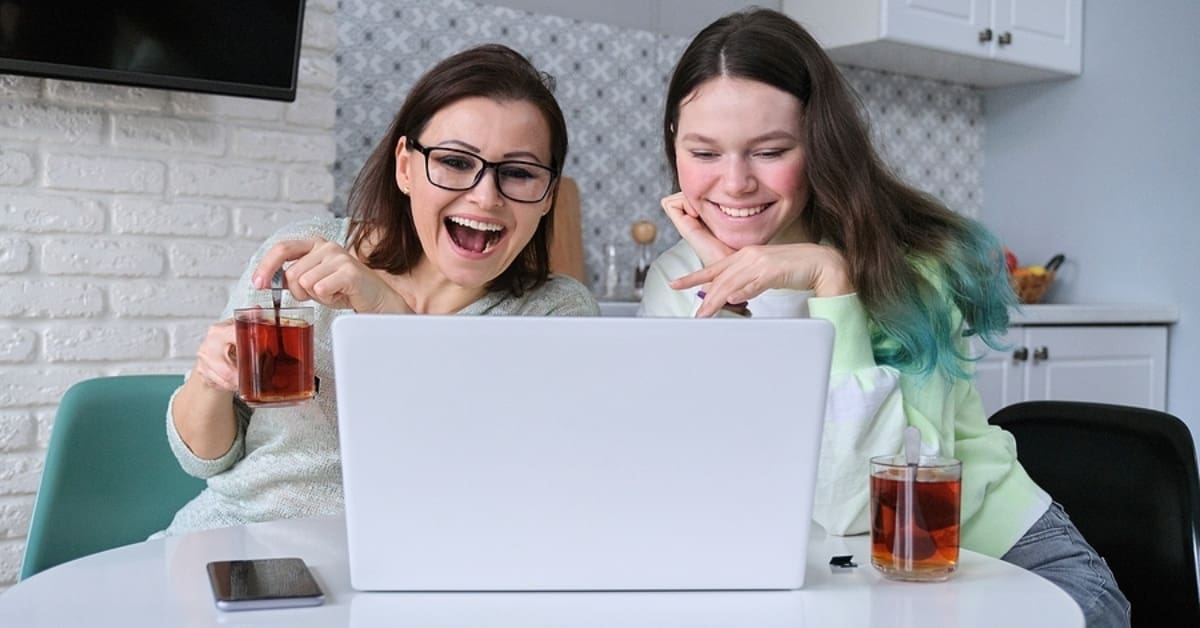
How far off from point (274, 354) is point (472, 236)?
1.66 feet

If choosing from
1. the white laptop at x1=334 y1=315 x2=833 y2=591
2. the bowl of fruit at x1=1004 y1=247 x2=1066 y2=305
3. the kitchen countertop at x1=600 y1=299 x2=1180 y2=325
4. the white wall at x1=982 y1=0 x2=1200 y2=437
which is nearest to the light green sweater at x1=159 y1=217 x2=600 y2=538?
the white laptop at x1=334 y1=315 x2=833 y2=591

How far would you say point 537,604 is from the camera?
0.88m

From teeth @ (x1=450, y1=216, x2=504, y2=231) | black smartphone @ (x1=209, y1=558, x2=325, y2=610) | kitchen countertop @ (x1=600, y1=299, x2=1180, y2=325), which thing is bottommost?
black smartphone @ (x1=209, y1=558, x2=325, y2=610)

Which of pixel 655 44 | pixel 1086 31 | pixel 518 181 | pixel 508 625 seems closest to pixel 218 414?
pixel 518 181

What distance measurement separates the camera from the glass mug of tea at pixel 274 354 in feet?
3.49

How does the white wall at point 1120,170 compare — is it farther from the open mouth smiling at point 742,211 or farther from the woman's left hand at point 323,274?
the woman's left hand at point 323,274

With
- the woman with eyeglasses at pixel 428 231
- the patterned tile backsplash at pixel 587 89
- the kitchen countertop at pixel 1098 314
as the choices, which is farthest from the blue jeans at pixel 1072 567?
the kitchen countertop at pixel 1098 314

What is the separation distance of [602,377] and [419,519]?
0.55 ft

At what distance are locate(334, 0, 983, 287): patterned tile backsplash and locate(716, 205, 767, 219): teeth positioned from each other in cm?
172

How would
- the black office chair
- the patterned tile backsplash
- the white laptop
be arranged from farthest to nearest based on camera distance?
1. the patterned tile backsplash
2. the black office chair
3. the white laptop

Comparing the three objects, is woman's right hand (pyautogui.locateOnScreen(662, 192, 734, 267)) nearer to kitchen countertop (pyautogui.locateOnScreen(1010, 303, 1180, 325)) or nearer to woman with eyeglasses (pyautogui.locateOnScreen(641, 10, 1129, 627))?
woman with eyeglasses (pyautogui.locateOnScreen(641, 10, 1129, 627))

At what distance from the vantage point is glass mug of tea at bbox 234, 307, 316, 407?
Answer: 106 cm

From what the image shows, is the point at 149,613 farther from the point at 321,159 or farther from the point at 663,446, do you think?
the point at 321,159

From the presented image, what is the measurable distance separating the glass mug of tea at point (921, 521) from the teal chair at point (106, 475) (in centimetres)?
106
